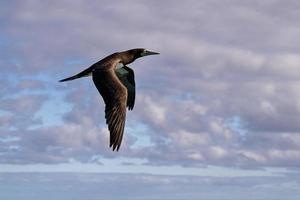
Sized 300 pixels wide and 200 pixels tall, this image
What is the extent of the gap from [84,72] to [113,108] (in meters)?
4.81

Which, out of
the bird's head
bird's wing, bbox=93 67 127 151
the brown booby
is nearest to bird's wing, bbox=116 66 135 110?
the brown booby

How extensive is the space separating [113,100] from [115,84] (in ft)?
4.69

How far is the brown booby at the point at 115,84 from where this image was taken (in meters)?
31.6

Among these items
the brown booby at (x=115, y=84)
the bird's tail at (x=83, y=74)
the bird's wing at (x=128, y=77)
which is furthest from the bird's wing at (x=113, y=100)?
the bird's wing at (x=128, y=77)

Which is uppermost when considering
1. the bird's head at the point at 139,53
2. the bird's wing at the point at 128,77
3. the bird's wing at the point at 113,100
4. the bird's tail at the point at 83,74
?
the bird's head at the point at 139,53

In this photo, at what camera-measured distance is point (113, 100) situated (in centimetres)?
3350

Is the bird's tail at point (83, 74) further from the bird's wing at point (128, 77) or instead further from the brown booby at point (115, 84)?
the bird's wing at point (128, 77)

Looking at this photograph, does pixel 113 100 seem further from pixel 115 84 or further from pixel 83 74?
pixel 83 74

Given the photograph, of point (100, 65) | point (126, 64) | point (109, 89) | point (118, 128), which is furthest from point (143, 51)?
point (118, 128)

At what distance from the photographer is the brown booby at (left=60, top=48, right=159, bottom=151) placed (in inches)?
1245

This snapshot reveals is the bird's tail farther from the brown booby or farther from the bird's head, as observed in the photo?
the bird's head

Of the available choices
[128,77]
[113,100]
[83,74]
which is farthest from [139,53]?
[113,100]

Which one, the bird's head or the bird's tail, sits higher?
the bird's head

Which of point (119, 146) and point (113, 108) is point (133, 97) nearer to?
point (113, 108)
